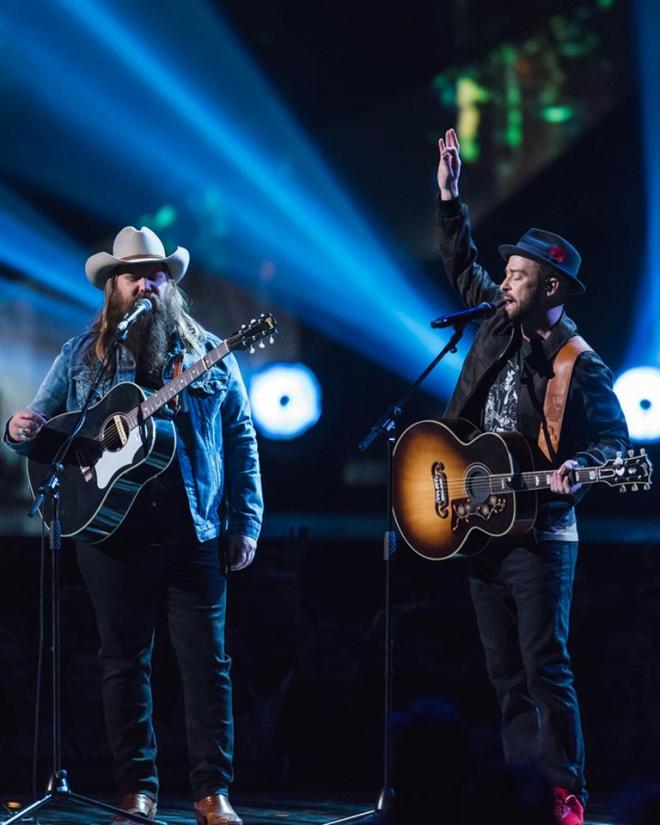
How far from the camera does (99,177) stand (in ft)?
29.3

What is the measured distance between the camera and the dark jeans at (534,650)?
3.99 m

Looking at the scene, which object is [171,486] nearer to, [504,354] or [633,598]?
[504,354]

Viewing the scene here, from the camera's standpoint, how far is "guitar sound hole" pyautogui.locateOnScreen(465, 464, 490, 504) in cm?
416

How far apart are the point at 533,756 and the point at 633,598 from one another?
1750 millimetres

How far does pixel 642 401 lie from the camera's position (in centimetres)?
782

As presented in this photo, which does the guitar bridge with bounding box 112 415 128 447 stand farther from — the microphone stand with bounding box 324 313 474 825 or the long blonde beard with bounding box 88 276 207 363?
the microphone stand with bounding box 324 313 474 825

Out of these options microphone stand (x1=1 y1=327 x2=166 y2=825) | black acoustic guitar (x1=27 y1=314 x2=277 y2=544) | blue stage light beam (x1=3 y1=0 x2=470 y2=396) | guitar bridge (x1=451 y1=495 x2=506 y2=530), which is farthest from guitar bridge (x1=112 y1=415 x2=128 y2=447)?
blue stage light beam (x1=3 y1=0 x2=470 y2=396)

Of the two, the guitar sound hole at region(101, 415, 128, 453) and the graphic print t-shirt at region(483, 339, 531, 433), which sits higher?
the graphic print t-shirt at region(483, 339, 531, 433)

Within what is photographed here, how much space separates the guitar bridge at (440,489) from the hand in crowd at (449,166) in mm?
1074

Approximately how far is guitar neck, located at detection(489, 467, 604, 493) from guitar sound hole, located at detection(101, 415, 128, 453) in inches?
51.8

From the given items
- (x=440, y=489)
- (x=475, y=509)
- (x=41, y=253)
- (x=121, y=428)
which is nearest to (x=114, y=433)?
(x=121, y=428)

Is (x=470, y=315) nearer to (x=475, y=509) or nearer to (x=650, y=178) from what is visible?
(x=475, y=509)

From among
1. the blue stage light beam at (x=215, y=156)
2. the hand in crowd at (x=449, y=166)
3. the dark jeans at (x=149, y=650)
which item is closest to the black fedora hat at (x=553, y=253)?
the hand in crowd at (x=449, y=166)

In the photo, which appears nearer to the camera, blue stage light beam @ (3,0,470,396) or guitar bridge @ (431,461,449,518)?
guitar bridge @ (431,461,449,518)
